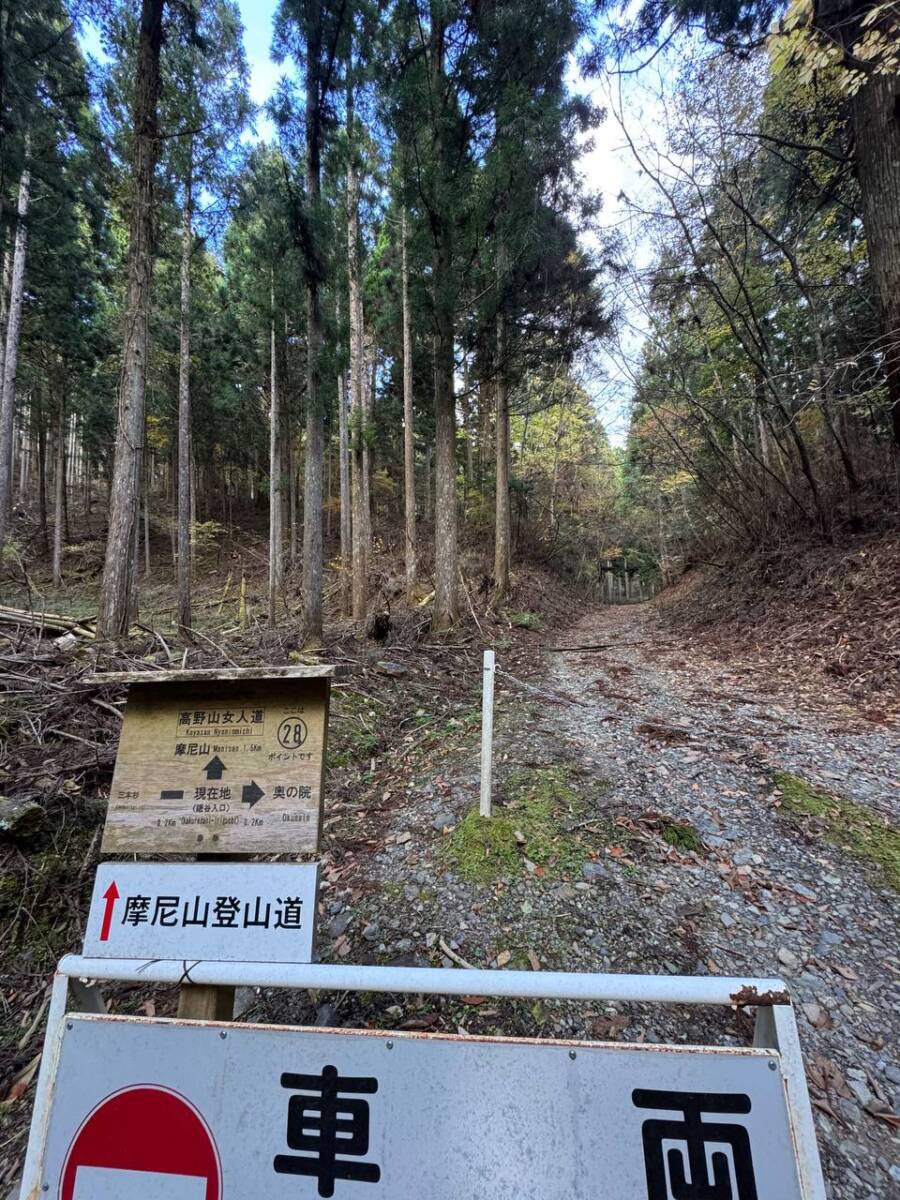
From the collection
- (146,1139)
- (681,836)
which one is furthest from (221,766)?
(681,836)

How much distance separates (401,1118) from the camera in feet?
4.41

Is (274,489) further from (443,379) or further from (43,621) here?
(43,621)

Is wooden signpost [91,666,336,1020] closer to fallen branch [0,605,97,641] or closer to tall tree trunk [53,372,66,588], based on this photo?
fallen branch [0,605,97,641]

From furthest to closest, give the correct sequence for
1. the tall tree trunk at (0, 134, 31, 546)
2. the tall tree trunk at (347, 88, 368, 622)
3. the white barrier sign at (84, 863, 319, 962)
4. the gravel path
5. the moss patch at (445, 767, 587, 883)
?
the tall tree trunk at (0, 134, 31, 546) → the tall tree trunk at (347, 88, 368, 622) → the moss patch at (445, 767, 587, 883) → the gravel path → the white barrier sign at (84, 863, 319, 962)

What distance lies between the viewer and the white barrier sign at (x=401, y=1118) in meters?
1.23

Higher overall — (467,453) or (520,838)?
(467,453)

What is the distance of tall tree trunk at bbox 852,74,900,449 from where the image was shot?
5.84m

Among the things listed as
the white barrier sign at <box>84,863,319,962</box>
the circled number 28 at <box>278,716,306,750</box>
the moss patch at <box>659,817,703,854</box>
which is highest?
the circled number 28 at <box>278,716,306,750</box>

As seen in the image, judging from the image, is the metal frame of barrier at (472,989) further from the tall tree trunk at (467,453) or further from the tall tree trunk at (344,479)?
the tall tree trunk at (467,453)

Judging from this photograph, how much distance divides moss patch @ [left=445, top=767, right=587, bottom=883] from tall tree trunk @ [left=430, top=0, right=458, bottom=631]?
543 cm

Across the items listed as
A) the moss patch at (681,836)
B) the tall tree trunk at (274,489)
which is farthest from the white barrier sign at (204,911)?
the tall tree trunk at (274,489)

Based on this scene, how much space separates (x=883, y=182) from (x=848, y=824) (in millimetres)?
Answer: 7496

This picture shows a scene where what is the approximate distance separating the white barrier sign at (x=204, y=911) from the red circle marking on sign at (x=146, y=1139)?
0.35 metres

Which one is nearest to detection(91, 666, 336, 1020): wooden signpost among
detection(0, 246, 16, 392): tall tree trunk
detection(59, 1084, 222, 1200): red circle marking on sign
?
detection(59, 1084, 222, 1200): red circle marking on sign
